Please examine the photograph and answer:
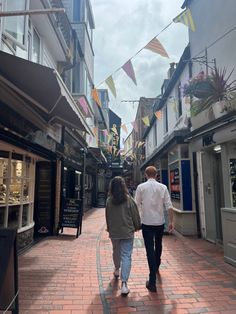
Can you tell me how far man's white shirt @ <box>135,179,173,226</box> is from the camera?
14.8ft

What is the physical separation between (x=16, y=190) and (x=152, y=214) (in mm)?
3512

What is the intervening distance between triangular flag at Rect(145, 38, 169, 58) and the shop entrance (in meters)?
2.78

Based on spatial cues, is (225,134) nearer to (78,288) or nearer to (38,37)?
(78,288)

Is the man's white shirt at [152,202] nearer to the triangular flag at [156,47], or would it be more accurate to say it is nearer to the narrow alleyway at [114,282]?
the narrow alleyway at [114,282]

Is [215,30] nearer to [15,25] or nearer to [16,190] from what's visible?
[15,25]

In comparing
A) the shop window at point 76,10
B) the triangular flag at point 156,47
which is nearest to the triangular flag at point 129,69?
the triangular flag at point 156,47

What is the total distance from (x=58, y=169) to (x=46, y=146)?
1470 millimetres

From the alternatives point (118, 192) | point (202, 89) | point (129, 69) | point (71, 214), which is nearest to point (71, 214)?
point (71, 214)

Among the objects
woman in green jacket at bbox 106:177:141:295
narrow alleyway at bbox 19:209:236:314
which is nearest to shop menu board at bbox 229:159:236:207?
narrow alleyway at bbox 19:209:236:314

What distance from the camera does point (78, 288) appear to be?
4441 millimetres

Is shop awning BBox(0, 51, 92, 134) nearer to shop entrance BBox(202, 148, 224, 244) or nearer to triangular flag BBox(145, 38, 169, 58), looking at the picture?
triangular flag BBox(145, 38, 169, 58)

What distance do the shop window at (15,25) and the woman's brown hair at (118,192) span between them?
9.95 ft

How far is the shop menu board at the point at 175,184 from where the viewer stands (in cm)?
987

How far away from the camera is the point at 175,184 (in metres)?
10.2
